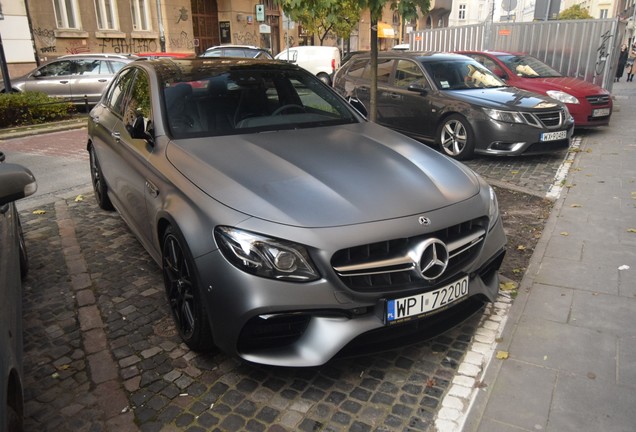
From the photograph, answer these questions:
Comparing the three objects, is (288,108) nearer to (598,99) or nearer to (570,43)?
→ (598,99)

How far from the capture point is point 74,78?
14227 mm

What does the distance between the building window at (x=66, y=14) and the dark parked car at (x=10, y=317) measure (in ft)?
72.8

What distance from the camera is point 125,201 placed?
13.9 ft

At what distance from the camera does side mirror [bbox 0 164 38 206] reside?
6.97 ft

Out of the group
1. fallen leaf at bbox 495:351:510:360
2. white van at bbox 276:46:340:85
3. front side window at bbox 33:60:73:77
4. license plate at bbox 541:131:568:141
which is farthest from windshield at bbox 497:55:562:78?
front side window at bbox 33:60:73:77

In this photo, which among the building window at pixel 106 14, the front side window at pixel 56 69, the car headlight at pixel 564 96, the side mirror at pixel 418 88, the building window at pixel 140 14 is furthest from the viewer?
the building window at pixel 140 14

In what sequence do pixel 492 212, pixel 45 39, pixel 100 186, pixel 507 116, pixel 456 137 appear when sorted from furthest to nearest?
pixel 45 39
pixel 456 137
pixel 507 116
pixel 100 186
pixel 492 212

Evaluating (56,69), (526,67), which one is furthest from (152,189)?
(56,69)

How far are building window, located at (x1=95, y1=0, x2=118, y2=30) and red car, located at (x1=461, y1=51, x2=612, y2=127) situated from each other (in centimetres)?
1849

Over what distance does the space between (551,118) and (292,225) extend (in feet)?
21.0

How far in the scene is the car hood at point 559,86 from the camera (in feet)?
Result: 31.4

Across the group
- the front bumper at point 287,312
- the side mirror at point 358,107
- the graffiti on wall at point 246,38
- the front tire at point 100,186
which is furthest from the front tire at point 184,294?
the graffiti on wall at point 246,38

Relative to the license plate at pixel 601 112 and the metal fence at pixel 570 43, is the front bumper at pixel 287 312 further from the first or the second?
the metal fence at pixel 570 43

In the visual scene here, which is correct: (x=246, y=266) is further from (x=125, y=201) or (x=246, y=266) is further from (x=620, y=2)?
(x=620, y=2)
